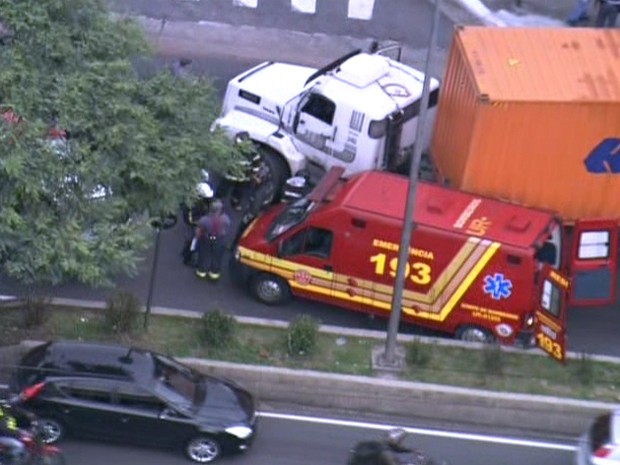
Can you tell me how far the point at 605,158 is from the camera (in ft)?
76.9

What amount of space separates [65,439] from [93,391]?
30.9 inches

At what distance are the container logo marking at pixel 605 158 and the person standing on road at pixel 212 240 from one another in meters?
5.68

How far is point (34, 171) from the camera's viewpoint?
1709cm

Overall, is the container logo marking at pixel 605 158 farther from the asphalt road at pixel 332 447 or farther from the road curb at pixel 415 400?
the asphalt road at pixel 332 447

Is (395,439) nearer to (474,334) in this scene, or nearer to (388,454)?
(388,454)

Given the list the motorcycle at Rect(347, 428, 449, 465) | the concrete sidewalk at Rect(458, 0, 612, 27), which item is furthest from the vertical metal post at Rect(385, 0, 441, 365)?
the concrete sidewalk at Rect(458, 0, 612, 27)

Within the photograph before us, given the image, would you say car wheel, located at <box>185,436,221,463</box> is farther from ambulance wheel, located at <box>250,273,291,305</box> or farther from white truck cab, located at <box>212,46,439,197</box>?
white truck cab, located at <box>212,46,439,197</box>

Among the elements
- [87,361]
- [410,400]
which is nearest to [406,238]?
[410,400]

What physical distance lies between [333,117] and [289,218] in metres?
3.32

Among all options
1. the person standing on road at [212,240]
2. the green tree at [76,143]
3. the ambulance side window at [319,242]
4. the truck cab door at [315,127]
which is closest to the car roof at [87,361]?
the green tree at [76,143]

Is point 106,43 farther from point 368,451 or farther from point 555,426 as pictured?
point 555,426

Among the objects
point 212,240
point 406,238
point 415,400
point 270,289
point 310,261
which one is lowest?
point 415,400

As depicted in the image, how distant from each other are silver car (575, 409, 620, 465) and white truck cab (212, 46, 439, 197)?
8.24m

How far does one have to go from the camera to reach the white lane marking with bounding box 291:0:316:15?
32.8 metres
